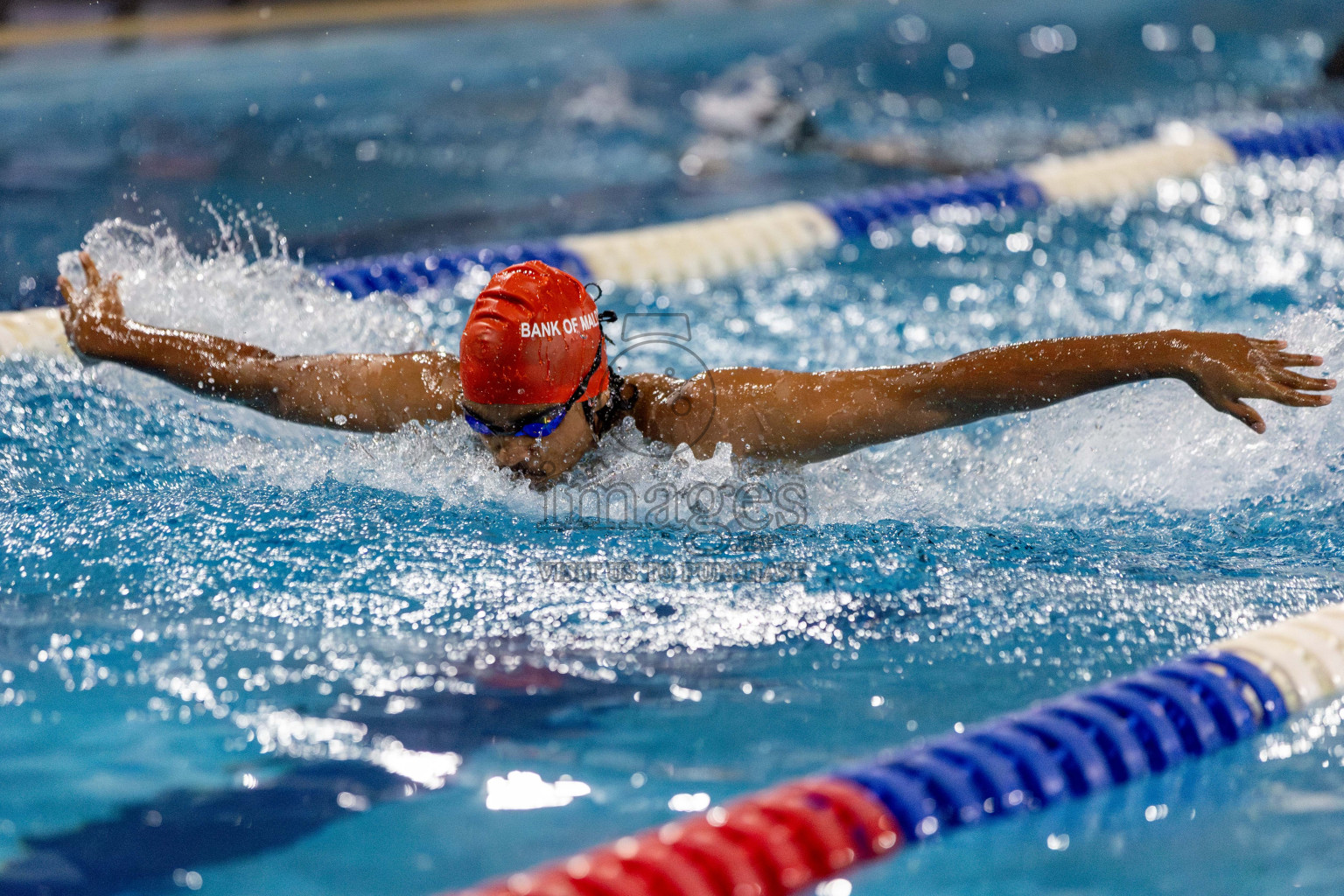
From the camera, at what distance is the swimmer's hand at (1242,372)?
236 cm

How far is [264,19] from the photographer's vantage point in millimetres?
9445

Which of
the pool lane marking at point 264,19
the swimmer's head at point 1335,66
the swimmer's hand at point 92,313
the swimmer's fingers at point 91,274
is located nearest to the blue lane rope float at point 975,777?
the swimmer's hand at point 92,313

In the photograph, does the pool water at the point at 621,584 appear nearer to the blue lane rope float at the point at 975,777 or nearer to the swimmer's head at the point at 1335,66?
the blue lane rope float at the point at 975,777

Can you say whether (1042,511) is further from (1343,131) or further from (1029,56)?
(1029,56)

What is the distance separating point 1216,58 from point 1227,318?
5.24 meters

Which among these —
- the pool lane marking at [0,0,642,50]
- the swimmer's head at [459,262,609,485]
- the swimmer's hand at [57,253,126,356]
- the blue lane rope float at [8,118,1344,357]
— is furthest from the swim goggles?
the pool lane marking at [0,0,642,50]

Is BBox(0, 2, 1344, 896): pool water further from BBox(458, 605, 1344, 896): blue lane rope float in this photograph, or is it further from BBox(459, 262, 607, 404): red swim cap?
BBox(459, 262, 607, 404): red swim cap

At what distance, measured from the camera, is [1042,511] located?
296 centimetres

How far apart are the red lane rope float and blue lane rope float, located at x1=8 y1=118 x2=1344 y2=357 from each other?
2.74 m

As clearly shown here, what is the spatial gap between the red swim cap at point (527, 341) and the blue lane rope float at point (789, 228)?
175 centimetres

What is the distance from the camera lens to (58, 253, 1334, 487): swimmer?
2439mm

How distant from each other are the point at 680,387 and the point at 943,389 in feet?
1.86

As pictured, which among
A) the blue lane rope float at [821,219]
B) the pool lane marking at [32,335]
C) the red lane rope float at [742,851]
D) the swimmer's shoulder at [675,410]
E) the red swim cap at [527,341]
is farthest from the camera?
the blue lane rope float at [821,219]

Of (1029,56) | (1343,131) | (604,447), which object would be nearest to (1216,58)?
(1029,56)
